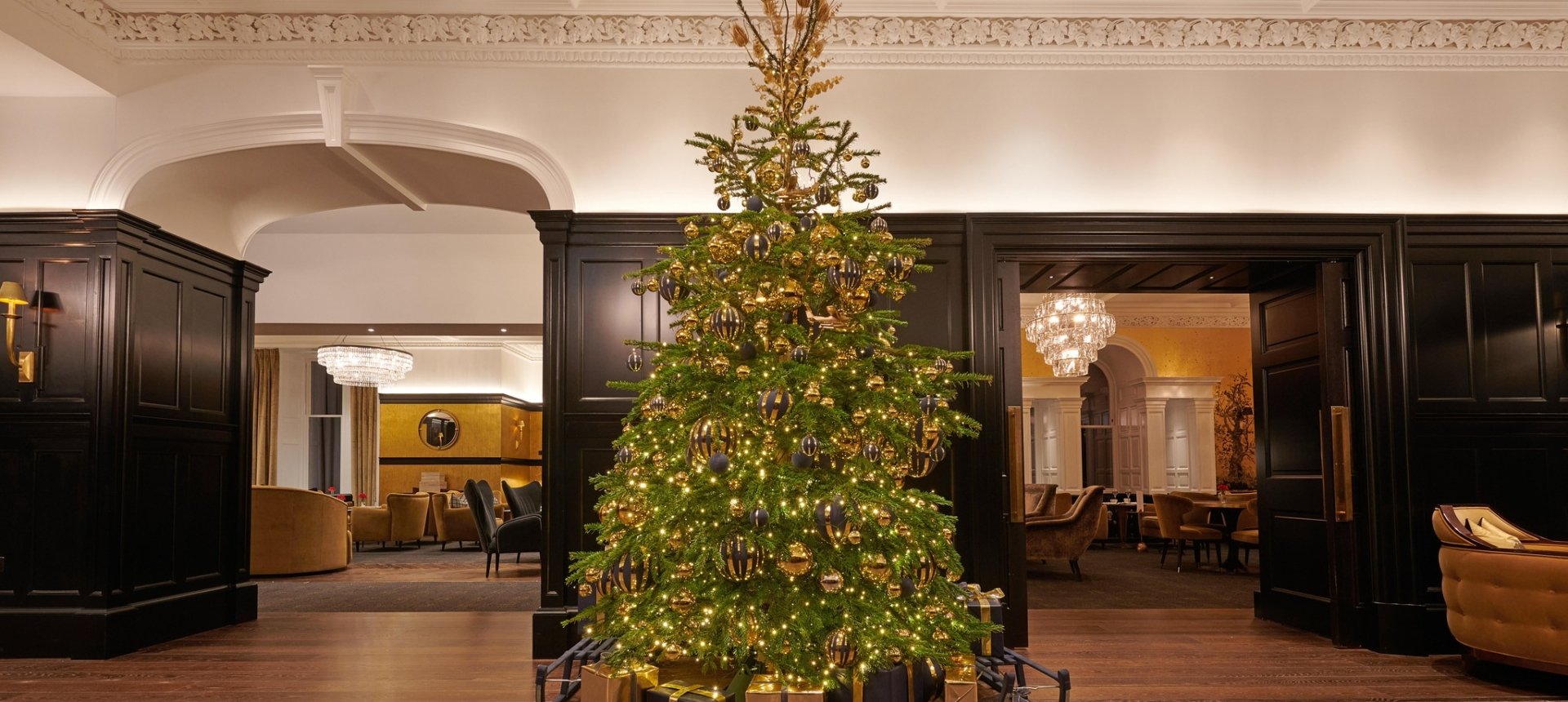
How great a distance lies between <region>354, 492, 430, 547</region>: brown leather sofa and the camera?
12.8 meters

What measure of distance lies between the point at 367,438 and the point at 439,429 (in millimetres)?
1293

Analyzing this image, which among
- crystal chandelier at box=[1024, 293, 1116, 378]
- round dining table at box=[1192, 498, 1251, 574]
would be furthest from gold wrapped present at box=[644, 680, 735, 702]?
crystal chandelier at box=[1024, 293, 1116, 378]

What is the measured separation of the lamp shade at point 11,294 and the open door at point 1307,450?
693 centimetres

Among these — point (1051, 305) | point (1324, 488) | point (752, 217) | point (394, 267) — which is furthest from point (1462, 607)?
point (394, 267)

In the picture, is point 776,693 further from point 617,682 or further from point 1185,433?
point 1185,433

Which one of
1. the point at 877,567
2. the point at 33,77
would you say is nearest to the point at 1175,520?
the point at 877,567

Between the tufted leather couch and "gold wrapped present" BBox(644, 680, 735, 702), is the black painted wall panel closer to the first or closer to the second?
the tufted leather couch

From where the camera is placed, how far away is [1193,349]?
13.6m

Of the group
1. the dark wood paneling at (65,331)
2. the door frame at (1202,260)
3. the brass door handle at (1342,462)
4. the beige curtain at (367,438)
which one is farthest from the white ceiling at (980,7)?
the beige curtain at (367,438)

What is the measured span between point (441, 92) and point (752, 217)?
10.00ft

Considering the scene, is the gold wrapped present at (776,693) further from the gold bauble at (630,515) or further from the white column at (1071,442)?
the white column at (1071,442)

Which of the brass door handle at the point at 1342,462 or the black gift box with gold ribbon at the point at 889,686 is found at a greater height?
the brass door handle at the point at 1342,462

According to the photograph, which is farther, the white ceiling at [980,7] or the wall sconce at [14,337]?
the white ceiling at [980,7]

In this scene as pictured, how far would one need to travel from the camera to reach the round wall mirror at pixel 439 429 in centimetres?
1616
